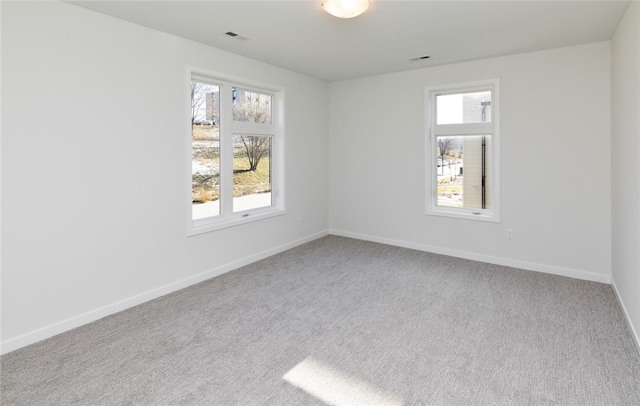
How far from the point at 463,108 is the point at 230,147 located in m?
2.90

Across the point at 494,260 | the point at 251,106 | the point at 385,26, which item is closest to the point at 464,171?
the point at 494,260

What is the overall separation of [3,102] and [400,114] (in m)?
4.06

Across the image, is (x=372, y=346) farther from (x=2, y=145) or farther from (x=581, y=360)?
(x=2, y=145)

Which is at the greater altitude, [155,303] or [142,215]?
[142,215]

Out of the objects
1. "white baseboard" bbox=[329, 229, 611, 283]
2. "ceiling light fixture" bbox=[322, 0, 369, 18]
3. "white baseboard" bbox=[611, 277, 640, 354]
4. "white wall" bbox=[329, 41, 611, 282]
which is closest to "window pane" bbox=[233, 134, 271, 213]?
"white wall" bbox=[329, 41, 611, 282]

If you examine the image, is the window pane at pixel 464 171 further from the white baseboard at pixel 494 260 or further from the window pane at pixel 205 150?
the window pane at pixel 205 150

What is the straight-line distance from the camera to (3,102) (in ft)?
7.50

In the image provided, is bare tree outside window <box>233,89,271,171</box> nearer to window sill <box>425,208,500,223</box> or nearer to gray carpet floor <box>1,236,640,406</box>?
gray carpet floor <box>1,236,640,406</box>

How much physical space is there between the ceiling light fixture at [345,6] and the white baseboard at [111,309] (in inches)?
→ 108

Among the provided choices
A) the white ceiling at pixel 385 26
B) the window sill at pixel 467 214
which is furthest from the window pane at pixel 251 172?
the window sill at pixel 467 214

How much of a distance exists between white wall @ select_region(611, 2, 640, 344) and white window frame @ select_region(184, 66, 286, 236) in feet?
11.2

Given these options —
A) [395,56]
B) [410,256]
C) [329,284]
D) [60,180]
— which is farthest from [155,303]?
[395,56]

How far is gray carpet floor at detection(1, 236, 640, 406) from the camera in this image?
194cm

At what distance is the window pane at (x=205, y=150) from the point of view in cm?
369
